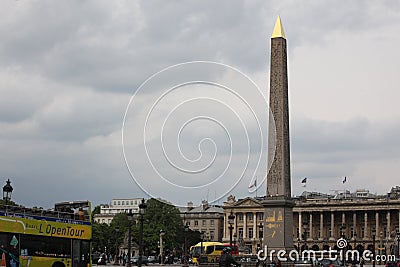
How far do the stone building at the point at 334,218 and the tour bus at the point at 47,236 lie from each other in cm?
9930

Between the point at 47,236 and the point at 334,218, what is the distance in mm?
120730

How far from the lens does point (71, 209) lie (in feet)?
102

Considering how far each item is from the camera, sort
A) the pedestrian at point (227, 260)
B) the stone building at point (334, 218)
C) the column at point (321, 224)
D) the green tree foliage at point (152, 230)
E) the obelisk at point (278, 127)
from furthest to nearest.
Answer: the column at point (321, 224) < the stone building at point (334, 218) < the green tree foliage at point (152, 230) < the obelisk at point (278, 127) < the pedestrian at point (227, 260)

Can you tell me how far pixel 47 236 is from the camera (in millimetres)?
28578

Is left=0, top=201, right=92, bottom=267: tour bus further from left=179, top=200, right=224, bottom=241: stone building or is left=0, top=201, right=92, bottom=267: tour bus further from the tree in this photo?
left=179, top=200, right=224, bottom=241: stone building

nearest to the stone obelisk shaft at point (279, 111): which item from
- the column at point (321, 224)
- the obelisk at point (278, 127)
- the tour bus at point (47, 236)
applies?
the obelisk at point (278, 127)

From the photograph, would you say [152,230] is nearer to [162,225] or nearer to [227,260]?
[162,225]

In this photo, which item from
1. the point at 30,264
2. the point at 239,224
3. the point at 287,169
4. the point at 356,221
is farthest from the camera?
the point at 239,224

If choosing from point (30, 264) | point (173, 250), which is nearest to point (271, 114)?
point (30, 264)

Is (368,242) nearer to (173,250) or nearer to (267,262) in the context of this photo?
(173,250)

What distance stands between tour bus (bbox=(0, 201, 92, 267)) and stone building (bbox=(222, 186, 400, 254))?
99301 millimetres

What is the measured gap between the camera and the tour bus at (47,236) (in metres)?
26.6

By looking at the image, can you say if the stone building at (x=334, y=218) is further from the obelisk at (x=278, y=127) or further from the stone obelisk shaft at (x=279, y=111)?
the stone obelisk shaft at (x=279, y=111)

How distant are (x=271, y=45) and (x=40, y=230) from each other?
78.6ft
